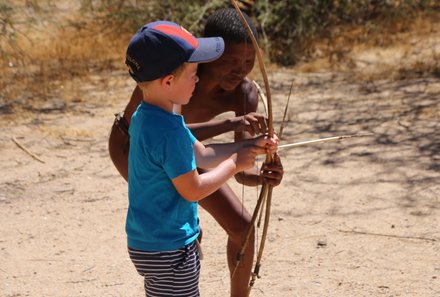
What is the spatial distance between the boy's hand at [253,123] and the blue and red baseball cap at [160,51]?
19.4 inches

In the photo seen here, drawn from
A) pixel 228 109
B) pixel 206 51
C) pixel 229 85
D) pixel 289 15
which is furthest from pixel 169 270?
pixel 289 15

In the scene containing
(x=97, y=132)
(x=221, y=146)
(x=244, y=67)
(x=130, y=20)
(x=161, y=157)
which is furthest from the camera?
(x=130, y=20)

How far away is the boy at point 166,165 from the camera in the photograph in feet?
7.28

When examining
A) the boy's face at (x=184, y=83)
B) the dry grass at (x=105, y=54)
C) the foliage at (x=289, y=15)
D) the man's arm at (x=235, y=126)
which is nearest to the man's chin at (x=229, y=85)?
the man's arm at (x=235, y=126)

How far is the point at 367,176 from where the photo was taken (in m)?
4.94

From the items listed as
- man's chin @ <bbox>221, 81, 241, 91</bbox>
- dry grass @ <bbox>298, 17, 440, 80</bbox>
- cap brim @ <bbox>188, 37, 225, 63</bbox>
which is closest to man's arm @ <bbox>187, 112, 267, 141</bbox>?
man's chin @ <bbox>221, 81, 241, 91</bbox>

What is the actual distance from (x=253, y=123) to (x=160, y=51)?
61 centimetres

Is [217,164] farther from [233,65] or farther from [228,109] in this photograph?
[228,109]

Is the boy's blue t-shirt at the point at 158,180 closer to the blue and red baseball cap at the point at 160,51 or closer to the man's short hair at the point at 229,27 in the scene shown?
the blue and red baseball cap at the point at 160,51

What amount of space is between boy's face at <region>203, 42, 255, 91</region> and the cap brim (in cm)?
44

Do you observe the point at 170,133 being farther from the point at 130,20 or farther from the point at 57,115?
the point at 130,20

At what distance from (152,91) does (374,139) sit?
362 cm

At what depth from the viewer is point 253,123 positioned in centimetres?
271

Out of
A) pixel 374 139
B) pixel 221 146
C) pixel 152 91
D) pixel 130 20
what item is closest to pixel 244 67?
pixel 221 146
